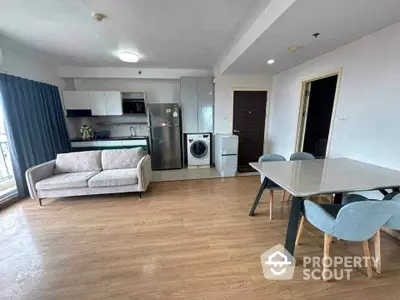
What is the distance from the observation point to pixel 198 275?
1539mm

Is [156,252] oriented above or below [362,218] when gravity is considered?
below

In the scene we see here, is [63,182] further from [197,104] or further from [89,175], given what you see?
[197,104]

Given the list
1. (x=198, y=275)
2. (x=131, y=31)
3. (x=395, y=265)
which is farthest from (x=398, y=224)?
(x=131, y=31)

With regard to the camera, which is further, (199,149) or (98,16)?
(199,149)

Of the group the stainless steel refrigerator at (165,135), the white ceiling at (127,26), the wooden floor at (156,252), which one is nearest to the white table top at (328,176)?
the wooden floor at (156,252)

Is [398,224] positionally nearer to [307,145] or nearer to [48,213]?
[307,145]

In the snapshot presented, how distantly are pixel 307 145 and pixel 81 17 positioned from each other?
4.37 metres

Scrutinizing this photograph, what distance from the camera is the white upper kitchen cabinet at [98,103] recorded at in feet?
14.3

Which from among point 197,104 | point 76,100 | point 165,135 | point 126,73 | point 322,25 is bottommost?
point 165,135

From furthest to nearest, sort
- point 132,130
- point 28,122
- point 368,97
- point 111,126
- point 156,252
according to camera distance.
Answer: point 132,130 → point 111,126 → point 28,122 → point 368,97 → point 156,252

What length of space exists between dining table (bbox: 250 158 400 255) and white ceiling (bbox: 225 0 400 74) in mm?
1557

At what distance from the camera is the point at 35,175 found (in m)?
2.72

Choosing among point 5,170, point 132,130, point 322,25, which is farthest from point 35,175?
point 322,25

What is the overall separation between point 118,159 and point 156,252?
6.74ft
